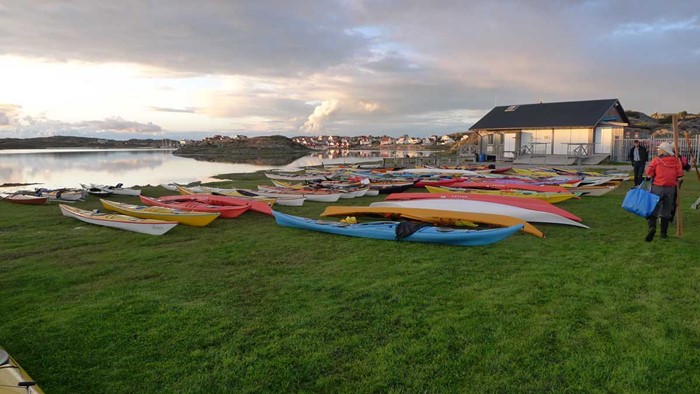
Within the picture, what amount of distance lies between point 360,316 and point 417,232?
11.6 feet

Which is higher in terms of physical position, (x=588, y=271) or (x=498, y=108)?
(x=498, y=108)

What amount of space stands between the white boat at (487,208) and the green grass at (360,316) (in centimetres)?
125

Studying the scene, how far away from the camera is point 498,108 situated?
37.3 m

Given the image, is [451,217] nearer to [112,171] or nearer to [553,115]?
[553,115]

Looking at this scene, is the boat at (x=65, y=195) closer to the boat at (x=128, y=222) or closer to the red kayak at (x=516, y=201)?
the boat at (x=128, y=222)

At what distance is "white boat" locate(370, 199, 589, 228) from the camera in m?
9.02

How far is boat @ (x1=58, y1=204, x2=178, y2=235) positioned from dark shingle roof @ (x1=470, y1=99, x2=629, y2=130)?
98.1ft

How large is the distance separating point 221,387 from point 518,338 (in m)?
2.67

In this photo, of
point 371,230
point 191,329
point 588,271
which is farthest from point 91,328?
point 588,271

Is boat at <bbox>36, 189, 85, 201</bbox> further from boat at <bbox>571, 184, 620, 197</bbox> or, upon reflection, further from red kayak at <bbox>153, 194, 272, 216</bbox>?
boat at <bbox>571, 184, 620, 197</bbox>

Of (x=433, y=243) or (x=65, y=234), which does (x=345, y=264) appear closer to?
(x=433, y=243)

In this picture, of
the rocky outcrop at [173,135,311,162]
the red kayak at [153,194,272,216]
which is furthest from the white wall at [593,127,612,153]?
the rocky outcrop at [173,135,311,162]

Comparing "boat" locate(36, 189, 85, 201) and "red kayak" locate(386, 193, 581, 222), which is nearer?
"red kayak" locate(386, 193, 581, 222)

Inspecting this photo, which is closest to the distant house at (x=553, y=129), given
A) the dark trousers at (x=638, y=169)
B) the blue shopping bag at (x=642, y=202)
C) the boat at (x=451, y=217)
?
the dark trousers at (x=638, y=169)
